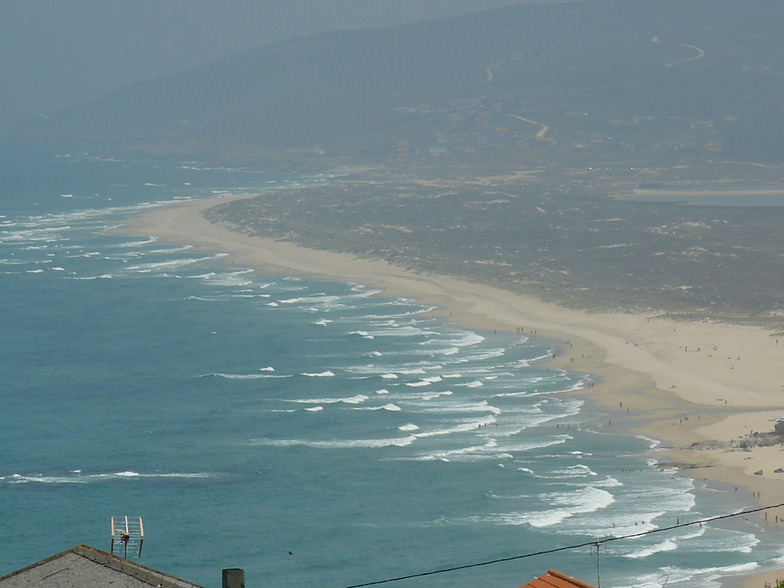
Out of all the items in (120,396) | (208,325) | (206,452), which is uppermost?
(208,325)

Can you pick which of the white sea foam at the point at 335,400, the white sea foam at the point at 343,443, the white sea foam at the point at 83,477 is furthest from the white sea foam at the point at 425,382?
the white sea foam at the point at 83,477

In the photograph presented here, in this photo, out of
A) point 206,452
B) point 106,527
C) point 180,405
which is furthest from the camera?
point 180,405

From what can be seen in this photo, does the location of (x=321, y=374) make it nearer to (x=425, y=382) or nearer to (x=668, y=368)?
(x=425, y=382)

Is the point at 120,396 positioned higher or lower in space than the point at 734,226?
lower

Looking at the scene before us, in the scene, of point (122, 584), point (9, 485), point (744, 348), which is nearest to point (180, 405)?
point (9, 485)

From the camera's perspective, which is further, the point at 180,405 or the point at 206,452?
the point at 180,405

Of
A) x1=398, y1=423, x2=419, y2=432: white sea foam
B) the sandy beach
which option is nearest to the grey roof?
the sandy beach

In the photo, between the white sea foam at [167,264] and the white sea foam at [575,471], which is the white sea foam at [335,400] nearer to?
the white sea foam at [575,471]

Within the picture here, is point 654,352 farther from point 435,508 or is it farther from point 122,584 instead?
point 122,584
